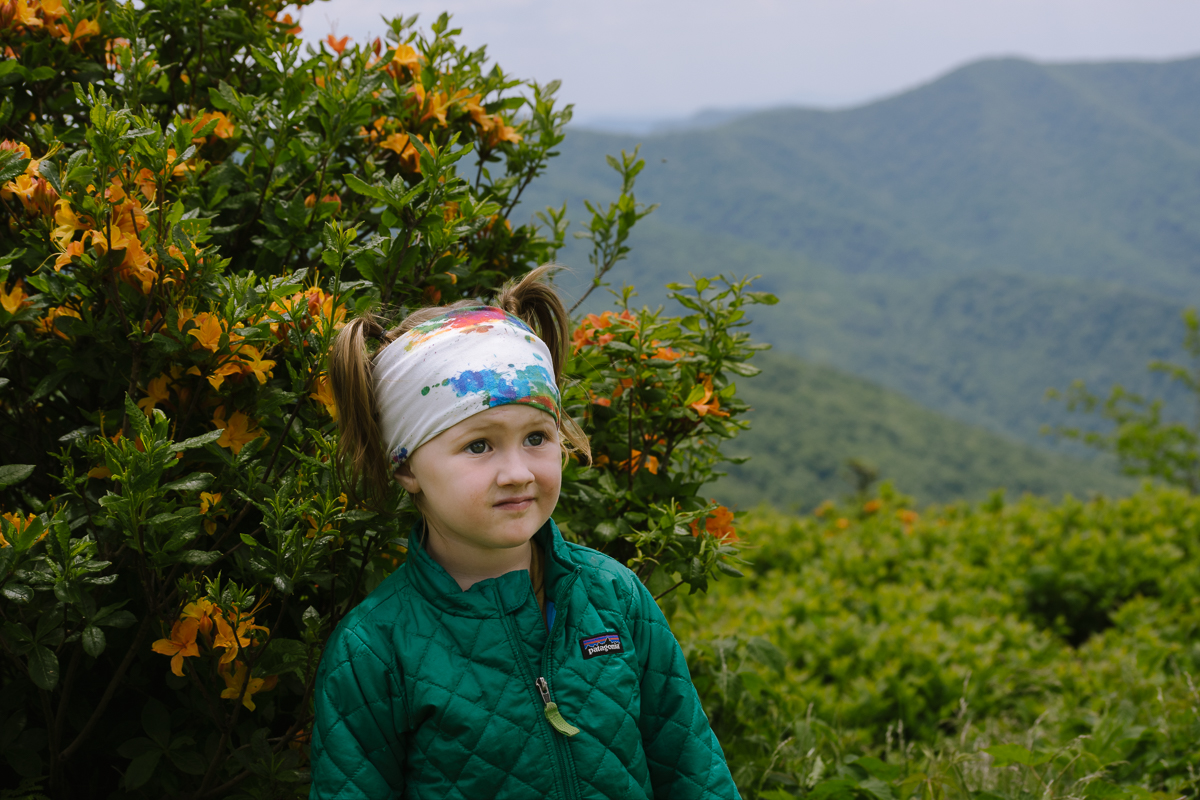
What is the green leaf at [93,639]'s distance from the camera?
1.42 metres

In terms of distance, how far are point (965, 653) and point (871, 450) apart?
5232 centimetres

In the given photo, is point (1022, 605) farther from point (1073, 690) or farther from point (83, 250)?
point (83, 250)

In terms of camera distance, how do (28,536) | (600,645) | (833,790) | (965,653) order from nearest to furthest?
(28,536) → (600,645) → (833,790) → (965,653)

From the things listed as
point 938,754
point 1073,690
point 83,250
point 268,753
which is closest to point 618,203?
point 83,250

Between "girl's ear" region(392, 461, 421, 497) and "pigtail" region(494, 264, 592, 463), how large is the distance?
30cm

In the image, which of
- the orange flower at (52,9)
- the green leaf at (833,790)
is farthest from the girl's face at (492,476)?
the green leaf at (833,790)

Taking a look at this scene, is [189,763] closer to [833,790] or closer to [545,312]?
[545,312]

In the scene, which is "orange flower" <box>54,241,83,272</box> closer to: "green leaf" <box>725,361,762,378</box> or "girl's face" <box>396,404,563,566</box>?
"girl's face" <box>396,404,563,566</box>

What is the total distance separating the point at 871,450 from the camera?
54.1 m

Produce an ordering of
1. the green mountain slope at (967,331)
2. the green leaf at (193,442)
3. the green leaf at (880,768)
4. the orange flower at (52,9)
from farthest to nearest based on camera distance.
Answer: the green mountain slope at (967,331) < the green leaf at (880,768) < the orange flower at (52,9) < the green leaf at (193,442)

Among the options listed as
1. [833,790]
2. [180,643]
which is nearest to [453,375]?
[180,643]

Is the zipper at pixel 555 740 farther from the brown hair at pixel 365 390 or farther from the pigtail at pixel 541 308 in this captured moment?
the pigtail at pixel 541 308

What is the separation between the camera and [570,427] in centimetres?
162

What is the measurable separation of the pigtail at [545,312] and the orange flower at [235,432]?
49cm
